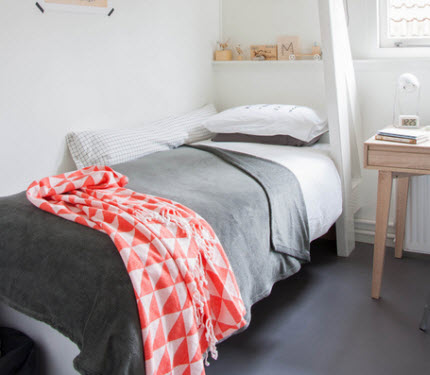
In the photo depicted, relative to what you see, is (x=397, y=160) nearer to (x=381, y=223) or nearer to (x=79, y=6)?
(x=381, y=223)

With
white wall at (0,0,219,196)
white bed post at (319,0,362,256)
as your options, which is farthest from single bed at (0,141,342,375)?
white wall at (0,0,219,196)

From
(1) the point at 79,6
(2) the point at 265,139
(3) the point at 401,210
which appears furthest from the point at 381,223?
(1) the point at 79,6

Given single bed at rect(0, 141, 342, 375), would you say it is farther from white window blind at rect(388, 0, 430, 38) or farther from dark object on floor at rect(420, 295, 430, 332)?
white window blind at rect(388, 0, 430, 38)

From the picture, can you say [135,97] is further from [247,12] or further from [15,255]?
[15,255]

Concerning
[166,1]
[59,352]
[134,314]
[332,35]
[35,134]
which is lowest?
[59,352]

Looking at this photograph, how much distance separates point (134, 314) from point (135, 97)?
179cm

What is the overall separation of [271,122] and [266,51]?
618 millimetres

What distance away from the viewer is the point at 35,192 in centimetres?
195

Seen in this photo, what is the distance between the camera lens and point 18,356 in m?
1.71

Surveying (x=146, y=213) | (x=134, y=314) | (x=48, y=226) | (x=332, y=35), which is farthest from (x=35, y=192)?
(x=332, y=35)

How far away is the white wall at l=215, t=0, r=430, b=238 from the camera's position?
2953 mm

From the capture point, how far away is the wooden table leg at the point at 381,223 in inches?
95.8

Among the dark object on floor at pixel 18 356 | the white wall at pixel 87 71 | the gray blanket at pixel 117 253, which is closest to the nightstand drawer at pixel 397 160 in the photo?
the gray blanket at pixel 117 253

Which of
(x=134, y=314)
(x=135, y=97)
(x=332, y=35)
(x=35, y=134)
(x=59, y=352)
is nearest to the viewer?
(x=134, y=314)
